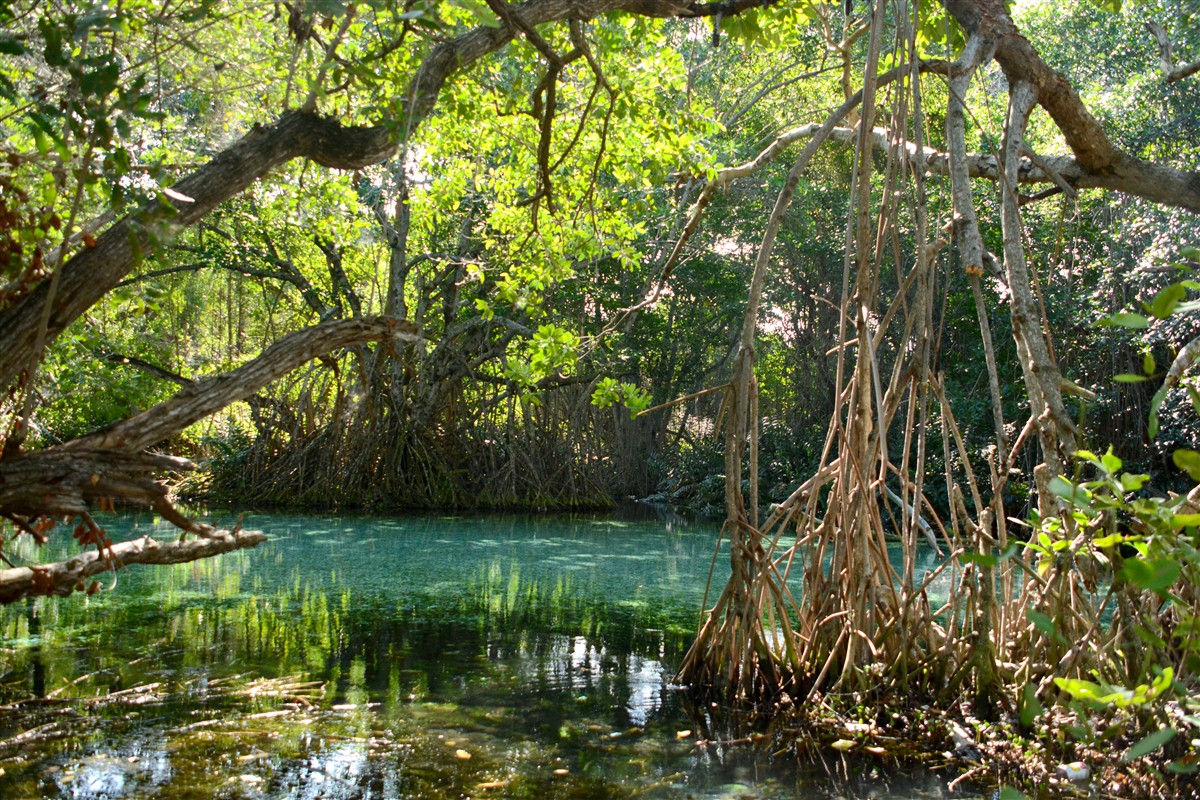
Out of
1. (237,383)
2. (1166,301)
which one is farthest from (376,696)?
(1166,301)

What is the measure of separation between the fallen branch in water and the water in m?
0.54

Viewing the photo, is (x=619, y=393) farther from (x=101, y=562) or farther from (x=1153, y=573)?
(x=1153, y=573)

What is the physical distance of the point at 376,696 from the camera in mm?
4305

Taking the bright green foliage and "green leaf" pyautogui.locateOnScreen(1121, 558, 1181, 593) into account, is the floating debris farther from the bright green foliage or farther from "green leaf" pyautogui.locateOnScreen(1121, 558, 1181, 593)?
"green leaf" pyautogui.locateOnScreen(1121, 558, 1181, 593)

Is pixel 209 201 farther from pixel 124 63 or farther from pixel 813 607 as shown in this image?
pixel 124 63

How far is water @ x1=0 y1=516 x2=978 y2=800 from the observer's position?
3.26 m

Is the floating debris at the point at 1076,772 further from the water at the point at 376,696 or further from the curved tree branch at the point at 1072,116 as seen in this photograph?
the curved tree branch at the point at 1072,116

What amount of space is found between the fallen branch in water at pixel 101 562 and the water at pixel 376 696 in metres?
0.54

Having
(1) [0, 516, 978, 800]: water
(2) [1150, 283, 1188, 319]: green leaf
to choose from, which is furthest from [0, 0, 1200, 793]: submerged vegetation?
(1) [0, 516, 978, 800]: water

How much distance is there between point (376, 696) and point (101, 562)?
1398 millimetres

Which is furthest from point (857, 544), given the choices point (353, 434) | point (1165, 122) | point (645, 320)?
point (645, 320)

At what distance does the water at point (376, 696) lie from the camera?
3.26 m

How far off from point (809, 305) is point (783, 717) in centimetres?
1230

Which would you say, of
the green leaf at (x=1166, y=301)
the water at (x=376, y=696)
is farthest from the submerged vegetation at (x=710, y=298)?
the water at (x=376, y=696)
